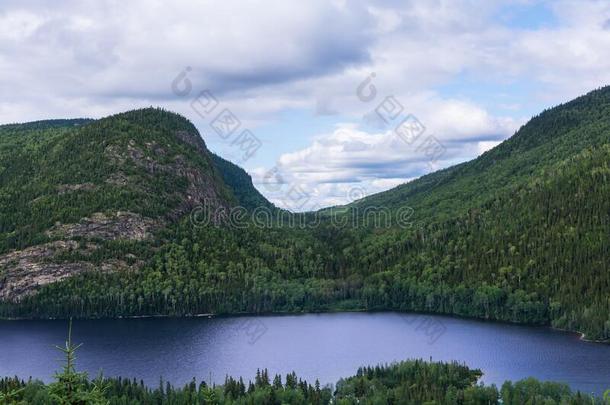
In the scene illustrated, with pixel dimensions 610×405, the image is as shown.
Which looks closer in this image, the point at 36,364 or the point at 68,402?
the point at 68,402

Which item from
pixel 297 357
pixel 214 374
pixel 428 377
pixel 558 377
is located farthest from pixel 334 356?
pixel 558 377

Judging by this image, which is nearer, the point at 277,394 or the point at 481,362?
the point at 277,394

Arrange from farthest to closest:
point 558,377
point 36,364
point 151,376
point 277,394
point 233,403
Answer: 1. point 36,364
2. point 151,376
3. point 558,377
4. point 277,394
5. point 233,403

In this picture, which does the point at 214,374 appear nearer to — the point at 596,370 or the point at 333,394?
the point at 333,394

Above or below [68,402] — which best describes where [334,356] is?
below

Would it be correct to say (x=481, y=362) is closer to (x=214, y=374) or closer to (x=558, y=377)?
(x=558, y=377)

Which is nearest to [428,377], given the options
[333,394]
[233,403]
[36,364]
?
[333,394]

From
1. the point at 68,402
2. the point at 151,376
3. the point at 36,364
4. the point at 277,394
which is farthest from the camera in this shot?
the point at 36,364

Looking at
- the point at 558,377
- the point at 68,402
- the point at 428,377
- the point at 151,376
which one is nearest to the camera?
the point at 68,402

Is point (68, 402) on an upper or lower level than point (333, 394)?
upper
